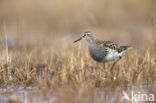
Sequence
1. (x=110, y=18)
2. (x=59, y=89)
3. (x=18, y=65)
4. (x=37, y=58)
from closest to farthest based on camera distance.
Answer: (x=59, y=89)
(x=18, y=65)
(x=37, y=58)
(x=110, y=18)

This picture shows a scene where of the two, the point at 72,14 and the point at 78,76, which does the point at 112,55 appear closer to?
the point at 78,76

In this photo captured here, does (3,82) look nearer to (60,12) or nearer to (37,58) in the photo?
(37,58)

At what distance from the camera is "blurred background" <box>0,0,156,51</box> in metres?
17.9

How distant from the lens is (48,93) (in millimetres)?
7078

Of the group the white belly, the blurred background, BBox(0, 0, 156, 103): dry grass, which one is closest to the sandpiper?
the white belly

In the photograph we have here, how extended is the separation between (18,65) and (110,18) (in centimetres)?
956

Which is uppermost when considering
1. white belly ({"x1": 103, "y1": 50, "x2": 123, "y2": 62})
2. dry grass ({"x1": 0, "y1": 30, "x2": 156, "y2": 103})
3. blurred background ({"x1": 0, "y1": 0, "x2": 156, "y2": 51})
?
blurred background ({"x1": 0, "y1": 0, "x2": 156, "y2": 51})

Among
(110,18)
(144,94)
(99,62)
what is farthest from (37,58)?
(110,18)

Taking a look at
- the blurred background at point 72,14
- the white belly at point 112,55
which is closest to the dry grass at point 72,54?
the blurred background at point 72,14

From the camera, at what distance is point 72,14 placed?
19.0 meters

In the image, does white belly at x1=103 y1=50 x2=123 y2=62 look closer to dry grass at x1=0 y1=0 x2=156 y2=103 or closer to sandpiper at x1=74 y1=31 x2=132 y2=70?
sandpiper at x1=74 y1=31 x2=132 y2=70

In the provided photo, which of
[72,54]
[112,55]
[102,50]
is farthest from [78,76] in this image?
[112,55]

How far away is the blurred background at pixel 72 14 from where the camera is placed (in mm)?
17891

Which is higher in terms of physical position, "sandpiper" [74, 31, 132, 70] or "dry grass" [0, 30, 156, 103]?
"sandpiper" [74, 31, 132, 70]
